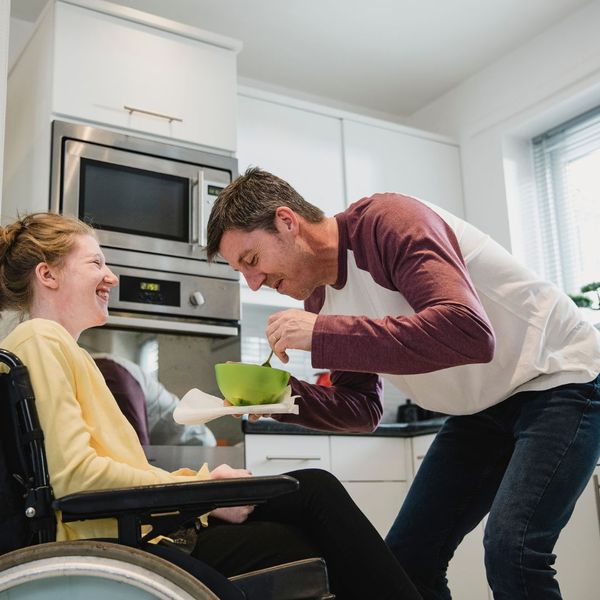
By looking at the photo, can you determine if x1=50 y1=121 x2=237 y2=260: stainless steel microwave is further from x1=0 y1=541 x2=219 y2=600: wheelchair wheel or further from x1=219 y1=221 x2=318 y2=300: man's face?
x1=0 y1=541 x2=219 y2=600: wheelchair wheel

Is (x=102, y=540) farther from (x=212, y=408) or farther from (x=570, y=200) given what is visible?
(x=570, y=200)

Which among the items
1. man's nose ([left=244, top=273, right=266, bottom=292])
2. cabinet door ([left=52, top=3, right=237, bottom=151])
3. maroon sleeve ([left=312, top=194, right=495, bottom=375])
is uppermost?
cabinet door ([left=52, top=3, right=237, bottom=151])

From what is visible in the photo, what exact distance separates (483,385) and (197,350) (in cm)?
148

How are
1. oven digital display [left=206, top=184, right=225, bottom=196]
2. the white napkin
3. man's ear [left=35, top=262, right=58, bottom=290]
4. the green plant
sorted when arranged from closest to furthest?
the white napkin, man's ear [left=35, top=262, right=58, bottom=290], oven digital display [left=206, top=184, right=225, bottom=196], the green plant

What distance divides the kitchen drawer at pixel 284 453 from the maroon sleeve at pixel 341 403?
1.08m

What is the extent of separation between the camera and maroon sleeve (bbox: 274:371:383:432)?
1.78m

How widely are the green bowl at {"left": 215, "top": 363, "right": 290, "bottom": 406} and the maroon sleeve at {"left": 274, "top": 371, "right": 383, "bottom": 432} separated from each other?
13 cm

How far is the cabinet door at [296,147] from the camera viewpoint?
11.5ft

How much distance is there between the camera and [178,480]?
1.43m

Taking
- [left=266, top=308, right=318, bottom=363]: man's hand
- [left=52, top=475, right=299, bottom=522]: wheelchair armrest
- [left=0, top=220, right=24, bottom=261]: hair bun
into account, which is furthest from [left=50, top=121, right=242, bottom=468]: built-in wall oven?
[left=52, top=475, right=299, bottom=522]: wheelchair armrest

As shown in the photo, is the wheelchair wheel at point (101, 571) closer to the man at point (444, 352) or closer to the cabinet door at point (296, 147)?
the man at point (444, 352)

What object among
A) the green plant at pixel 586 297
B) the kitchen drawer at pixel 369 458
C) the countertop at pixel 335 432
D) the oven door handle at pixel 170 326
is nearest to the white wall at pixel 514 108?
the green plant at pixel 586 297

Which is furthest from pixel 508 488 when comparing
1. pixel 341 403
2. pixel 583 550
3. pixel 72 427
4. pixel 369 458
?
pixel 369 458

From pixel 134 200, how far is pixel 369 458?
1.24m
